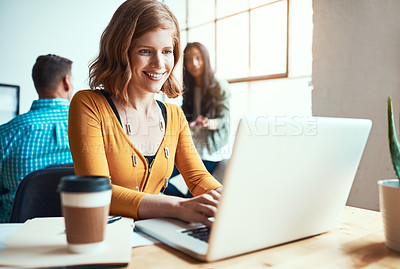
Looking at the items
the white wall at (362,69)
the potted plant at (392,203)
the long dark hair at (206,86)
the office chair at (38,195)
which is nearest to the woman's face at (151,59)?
the office chair at (38,195)

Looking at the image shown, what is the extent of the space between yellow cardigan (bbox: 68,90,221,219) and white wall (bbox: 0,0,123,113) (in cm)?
294

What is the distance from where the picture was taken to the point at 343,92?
2.30 metres

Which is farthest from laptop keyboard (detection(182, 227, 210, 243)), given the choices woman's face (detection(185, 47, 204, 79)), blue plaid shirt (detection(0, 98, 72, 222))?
woman's face (detection(185, 47, 204, 79))

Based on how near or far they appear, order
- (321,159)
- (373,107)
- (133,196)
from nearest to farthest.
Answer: (321,159), (133,196), (373,107)

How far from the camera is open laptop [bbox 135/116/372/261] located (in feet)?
1.65

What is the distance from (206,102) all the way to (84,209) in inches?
103

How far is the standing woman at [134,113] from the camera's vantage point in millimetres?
1075

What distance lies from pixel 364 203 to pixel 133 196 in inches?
72.3

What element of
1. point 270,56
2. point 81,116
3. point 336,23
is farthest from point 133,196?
point 270,56

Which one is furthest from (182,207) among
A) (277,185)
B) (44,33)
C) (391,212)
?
(44,33)

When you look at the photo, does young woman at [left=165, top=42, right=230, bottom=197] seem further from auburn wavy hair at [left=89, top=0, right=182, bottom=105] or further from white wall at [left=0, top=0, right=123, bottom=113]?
auburn wavy hair at [left=89, top=0, right=182, bottom=105]

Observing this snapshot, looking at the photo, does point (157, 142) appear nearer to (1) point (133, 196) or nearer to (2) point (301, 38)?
(1) point (133, 196)

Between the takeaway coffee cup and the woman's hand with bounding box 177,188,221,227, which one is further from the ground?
the takeaway coffee cup

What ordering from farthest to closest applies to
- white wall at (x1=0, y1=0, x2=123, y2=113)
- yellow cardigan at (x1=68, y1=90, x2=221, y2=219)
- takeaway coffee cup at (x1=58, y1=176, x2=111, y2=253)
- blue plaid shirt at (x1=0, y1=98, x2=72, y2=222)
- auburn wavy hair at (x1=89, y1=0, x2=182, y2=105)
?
white wall at (x1=0, y1=0, x2=123, y2=113)
blue plaid shirt at (x1=0, y1=98, x2=72, y2=222)
auburn wavy hair at (x1=89, y1=0, x2=182, y2=105)
yellow cardigan at (x1=68, y1=90, x2=221, y2=219)
takeaway coffee cup at (x1=58, y1=176, x2=111, y2=253)
